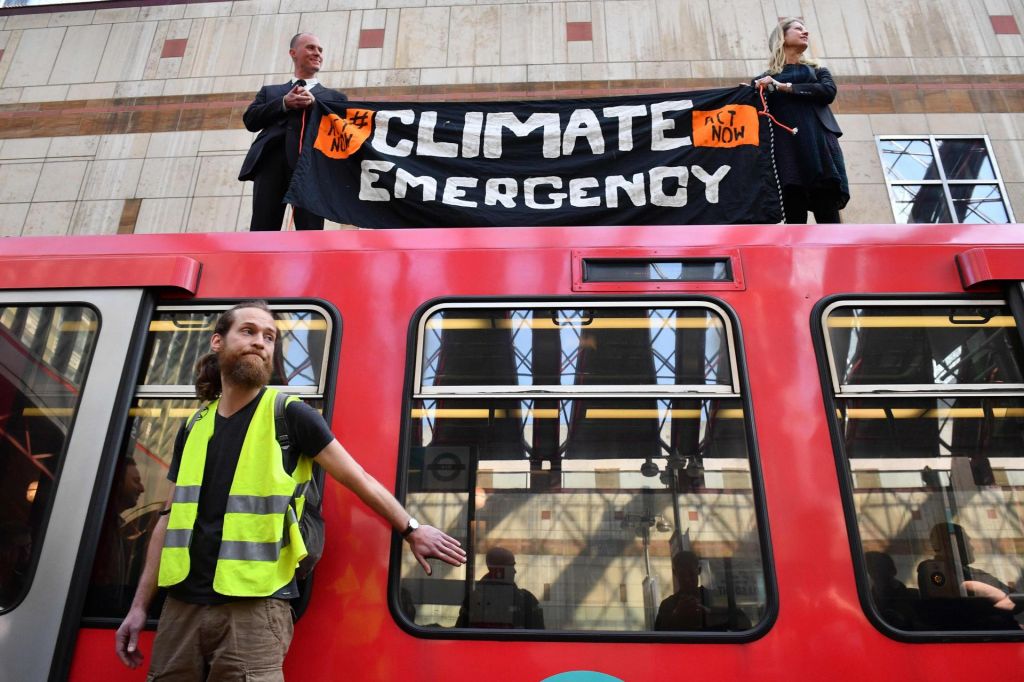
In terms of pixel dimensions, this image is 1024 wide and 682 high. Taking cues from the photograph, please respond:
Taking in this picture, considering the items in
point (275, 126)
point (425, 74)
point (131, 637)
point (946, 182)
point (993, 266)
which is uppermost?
point (425, 74)

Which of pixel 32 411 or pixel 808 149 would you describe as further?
pixel 808 149

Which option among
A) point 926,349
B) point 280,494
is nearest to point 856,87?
point 926,349

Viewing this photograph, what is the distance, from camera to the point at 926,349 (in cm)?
259

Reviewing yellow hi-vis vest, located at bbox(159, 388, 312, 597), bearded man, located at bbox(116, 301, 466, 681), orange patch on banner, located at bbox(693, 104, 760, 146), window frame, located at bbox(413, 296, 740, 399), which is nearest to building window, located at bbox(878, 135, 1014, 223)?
orange patch on banner, located at bbox(693, 104, 760, 146)

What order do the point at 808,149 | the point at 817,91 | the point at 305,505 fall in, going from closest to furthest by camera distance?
the point at 305,505 → the point at 808,149 → the point at 817,91

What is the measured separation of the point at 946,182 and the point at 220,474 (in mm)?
8568

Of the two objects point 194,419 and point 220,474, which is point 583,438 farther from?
point 194,419

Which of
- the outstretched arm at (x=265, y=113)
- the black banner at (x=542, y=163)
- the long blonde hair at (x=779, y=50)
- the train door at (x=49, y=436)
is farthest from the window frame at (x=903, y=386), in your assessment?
the outstretched arm at (x=265, y=113)

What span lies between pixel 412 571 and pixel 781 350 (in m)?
1.66

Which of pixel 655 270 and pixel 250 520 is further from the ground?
pixel 655 270

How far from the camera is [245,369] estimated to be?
2240 mm

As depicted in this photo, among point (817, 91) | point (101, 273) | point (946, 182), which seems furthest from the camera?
point (946, 182)

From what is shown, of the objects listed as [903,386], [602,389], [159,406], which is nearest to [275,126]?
[159,406]

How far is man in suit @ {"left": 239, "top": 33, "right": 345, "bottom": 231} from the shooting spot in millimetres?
3975
